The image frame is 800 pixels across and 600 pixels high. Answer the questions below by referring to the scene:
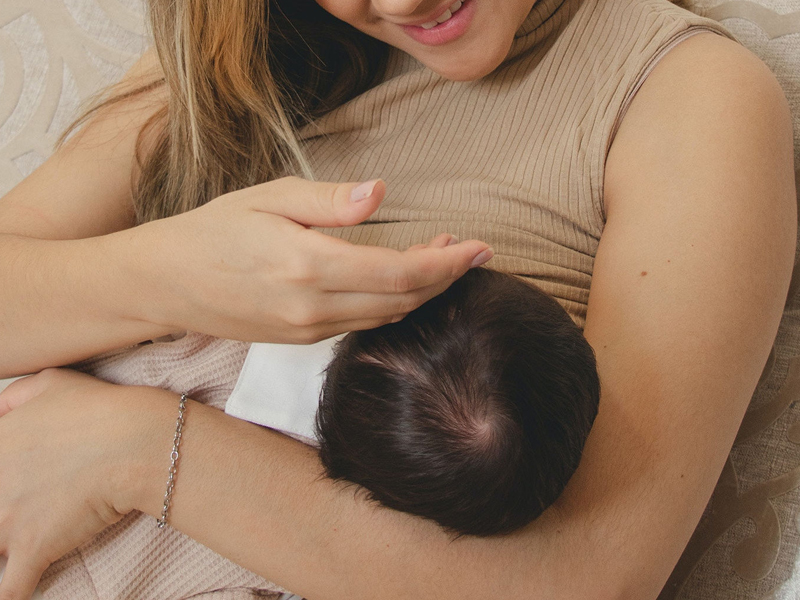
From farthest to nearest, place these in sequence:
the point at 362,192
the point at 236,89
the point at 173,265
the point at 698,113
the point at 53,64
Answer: the point at 53,64 → the point at 236,89 → the point at 698,113 → the point at 173,265 → the point at 362,192

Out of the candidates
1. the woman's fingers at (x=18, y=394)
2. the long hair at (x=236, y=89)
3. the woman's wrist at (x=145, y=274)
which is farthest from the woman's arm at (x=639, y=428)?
the long hair at (x=236, y=89)

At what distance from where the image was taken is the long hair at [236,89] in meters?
1.06

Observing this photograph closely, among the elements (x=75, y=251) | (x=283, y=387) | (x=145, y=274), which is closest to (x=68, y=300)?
(x=75, y=251)

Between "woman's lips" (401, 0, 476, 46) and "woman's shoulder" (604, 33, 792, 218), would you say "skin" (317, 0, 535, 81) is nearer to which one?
"woman's lips" (401, 0, 476, 46)

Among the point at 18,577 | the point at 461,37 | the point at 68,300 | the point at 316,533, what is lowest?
the point at 18,577

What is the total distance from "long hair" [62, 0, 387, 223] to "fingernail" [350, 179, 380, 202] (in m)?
0.53

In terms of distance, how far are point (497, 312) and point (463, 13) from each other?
0.47 metres

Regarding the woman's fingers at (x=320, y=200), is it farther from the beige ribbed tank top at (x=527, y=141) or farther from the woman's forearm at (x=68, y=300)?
the beige ribbed tank top at (x=527, y=141)

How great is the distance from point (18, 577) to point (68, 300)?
38 centimetres

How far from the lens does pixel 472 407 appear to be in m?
0.68

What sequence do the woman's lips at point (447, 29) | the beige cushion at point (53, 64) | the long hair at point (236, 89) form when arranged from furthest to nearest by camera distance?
the beige cushion at point (53, 64) < the long hair at point (236, 89) < the woman's lips at point (447, 29)

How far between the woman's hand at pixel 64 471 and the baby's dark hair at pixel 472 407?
1.11ft

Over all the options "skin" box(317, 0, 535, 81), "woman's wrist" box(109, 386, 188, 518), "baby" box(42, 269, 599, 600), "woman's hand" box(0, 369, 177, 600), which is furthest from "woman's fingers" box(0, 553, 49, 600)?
"skin" box(317, 0, 535, 81)

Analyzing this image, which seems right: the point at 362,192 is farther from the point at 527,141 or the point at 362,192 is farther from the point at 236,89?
the point at 236,89
